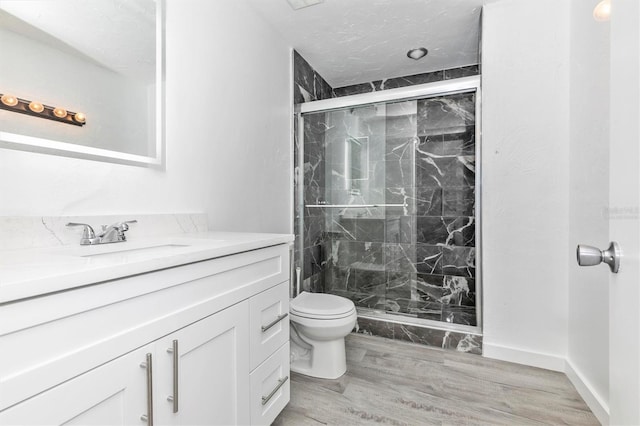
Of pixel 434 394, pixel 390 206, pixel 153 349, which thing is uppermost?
pixel 390 206

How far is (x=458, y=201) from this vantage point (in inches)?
108

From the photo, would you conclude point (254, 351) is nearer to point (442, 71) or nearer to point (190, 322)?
point (190, 322)

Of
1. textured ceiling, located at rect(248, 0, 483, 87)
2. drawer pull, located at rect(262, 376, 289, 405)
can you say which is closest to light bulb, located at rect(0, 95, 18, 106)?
drawer pull, located at rect(262, 376, 289, 405)

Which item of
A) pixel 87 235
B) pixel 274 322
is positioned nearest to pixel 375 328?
pixel 274 322

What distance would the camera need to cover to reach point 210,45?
1661 mm

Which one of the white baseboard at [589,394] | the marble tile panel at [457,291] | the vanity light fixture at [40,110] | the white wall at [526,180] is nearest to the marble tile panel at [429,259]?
the marble tile panel at [457,291]

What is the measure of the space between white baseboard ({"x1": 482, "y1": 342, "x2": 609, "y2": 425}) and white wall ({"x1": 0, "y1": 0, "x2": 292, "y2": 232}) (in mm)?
1714

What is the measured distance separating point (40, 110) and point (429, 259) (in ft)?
9.24

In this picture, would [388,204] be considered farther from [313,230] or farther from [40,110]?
[40,110]

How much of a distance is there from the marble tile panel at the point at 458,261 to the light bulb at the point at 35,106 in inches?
112

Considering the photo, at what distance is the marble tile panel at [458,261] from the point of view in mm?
2740

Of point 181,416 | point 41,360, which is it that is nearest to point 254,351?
point 181,416

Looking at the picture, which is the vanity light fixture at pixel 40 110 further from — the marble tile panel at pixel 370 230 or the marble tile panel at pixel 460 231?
the marble tile panel at pixel 460 231

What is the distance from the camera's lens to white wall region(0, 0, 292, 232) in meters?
1.03
